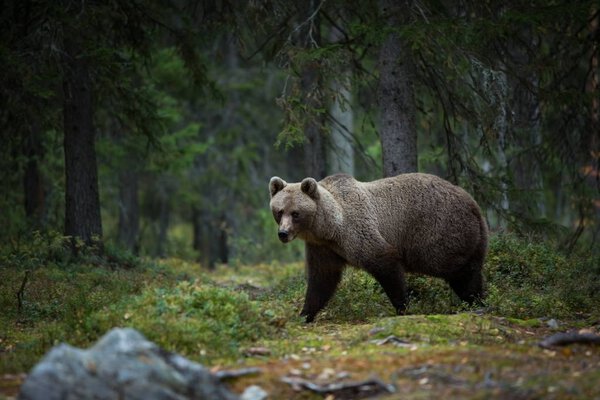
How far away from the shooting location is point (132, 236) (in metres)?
25.0

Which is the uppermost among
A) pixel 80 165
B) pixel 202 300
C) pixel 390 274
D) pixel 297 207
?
pixel 80 165

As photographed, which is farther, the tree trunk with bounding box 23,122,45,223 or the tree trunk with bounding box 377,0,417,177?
the tree trunk with bounding box 23,122,45,223

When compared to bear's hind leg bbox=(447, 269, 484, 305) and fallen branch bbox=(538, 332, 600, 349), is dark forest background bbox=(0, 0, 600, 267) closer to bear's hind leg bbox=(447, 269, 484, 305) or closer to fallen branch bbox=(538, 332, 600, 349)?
bear's hind leg bbox=(447, 269, 484, 305)

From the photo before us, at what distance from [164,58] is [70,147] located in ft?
24.0

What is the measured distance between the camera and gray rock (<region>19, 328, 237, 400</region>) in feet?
17.8

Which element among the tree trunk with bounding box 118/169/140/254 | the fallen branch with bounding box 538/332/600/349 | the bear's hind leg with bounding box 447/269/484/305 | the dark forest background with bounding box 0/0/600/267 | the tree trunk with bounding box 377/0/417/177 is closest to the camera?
the fallen branch with bounding box 538/332/600/349

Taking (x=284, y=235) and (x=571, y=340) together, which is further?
(x=284, y=235)

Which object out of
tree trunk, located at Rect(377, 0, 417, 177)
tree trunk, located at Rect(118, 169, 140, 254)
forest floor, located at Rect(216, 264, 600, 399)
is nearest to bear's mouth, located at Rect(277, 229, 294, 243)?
forest floor, located at Rect(216, 264, 600, 399)

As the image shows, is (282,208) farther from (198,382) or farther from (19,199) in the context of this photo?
(19,199)

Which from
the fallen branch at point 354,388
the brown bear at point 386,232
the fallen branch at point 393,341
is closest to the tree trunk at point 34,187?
the brown bear at point 386,232

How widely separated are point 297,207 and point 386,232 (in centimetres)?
144

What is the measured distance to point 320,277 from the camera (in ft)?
34.9

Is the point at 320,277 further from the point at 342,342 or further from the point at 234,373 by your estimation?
the point at 234,373

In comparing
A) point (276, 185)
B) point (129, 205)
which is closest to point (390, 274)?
point (276, 185)
